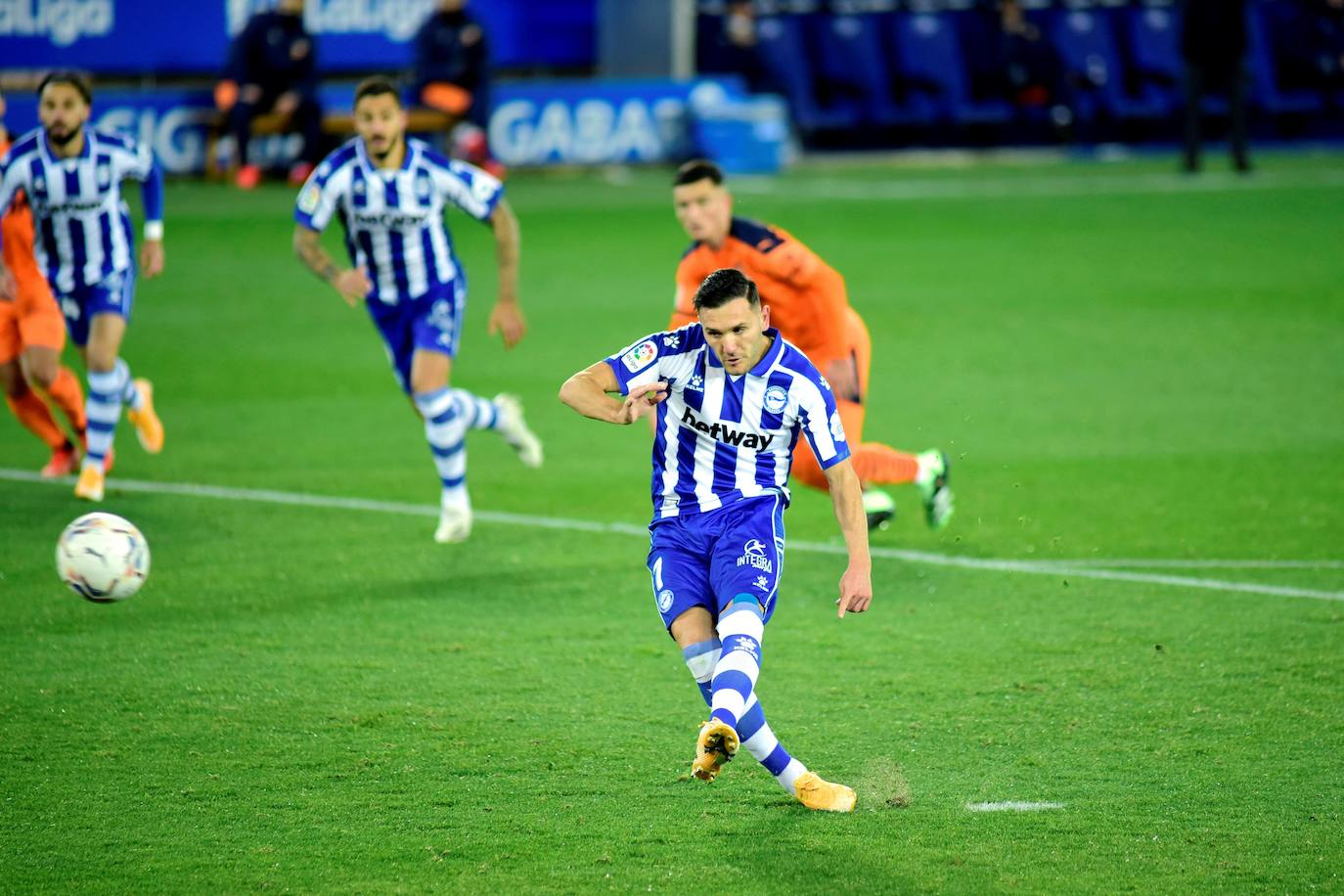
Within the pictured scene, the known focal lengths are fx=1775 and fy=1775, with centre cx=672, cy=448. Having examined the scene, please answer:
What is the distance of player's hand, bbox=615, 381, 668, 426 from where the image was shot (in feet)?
16.2

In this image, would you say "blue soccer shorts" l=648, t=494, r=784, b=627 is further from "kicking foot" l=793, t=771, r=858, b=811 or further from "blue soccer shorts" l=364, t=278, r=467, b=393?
"blue soccer shorts" l=364, t=278, r=467, b=393

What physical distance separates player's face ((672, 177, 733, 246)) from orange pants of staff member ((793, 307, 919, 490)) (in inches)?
35.3

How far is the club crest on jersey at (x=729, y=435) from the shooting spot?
5.32 meters

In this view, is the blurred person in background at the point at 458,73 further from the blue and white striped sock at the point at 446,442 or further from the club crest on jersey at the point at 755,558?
the club crest on jersey at the point at 755,558

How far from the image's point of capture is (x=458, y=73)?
930 inches

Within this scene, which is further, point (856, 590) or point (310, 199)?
point (310, 199)

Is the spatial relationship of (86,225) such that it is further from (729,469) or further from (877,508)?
(729,469)

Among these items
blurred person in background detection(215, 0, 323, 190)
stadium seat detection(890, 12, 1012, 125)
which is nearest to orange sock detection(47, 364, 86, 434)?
blurred person in background detection(215, 0, 323, 190)

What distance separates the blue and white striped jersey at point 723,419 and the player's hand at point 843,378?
7.66ft

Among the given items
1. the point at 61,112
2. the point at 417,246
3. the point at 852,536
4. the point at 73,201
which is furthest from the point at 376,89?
the point at 852,536

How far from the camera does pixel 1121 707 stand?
6.11 metres

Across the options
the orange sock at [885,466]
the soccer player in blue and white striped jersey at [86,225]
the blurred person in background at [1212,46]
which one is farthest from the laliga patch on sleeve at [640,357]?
the blurred person in background at [1212,46]

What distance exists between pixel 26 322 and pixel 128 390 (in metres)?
0.71

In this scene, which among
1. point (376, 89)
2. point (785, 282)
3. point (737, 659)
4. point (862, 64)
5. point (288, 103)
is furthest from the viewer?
point (862, 64)
